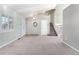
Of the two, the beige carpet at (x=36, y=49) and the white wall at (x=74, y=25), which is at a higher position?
the white wall at (x=74, y=25)

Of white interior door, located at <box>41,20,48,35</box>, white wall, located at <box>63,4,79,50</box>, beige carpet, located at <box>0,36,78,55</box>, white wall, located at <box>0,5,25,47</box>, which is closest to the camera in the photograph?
beige carpet, located at <box>0,36,78,55</box>

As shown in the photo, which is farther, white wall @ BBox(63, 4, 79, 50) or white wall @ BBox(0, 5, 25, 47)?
white wall @ BBox(0, 5, 25, 47)

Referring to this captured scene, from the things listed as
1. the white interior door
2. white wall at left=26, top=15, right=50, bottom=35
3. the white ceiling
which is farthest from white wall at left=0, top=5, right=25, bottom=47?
the white interior door

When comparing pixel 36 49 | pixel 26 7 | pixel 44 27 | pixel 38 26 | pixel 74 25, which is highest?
pixel 26 7

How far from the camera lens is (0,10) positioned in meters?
5.99

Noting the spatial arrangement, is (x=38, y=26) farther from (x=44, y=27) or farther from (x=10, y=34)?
(x=10, y=34)

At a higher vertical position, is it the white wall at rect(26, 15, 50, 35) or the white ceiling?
the white ceiling

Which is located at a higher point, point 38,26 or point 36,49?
point 38,26

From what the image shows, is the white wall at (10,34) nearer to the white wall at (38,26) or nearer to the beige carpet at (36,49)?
the beige carpet at (36,49)

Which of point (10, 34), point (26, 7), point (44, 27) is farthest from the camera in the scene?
point (44, 27)

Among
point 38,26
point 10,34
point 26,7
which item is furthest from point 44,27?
point 10,34

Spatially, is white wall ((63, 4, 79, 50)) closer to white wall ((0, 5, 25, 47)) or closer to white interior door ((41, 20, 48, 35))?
white wall ((0, 5, 25, 47))

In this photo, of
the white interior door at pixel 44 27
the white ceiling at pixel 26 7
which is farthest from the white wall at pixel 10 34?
the white interior door at pixel 44 27

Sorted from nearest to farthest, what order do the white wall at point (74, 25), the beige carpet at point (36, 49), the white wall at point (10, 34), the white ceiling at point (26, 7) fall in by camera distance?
the beige carpet at point (36, 49) → the white wall at point (74, 25) → the white wall at point (10, 34) → the white ceiling at point (26, 7)
